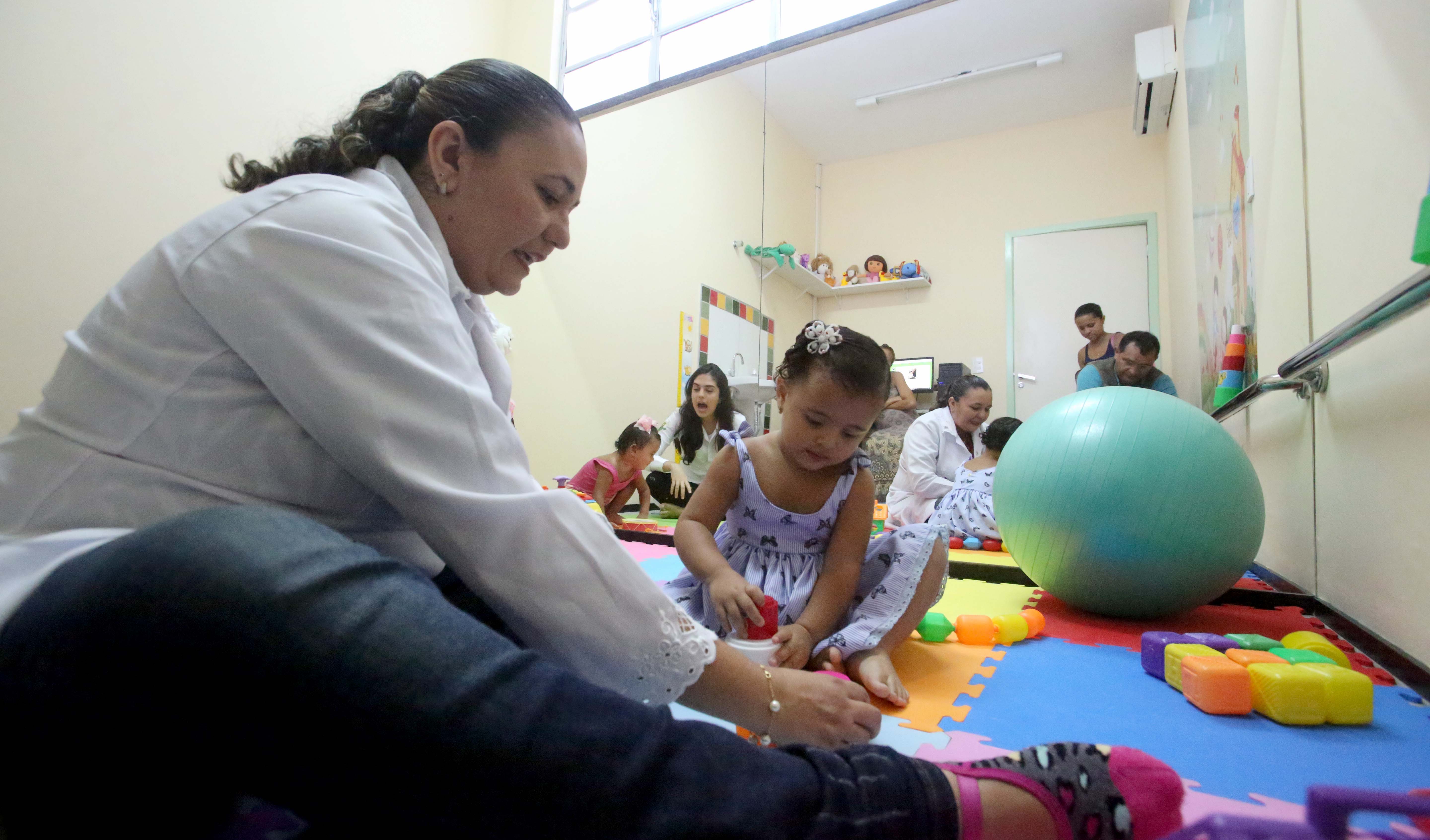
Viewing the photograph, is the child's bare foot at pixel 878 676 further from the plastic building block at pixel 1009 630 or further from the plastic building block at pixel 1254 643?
the plastic building block at pixel 1254 643

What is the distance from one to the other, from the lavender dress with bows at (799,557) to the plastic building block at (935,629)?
0.19 metres

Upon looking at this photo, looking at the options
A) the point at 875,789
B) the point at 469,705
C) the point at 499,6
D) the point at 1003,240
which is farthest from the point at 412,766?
the point at 1003,240

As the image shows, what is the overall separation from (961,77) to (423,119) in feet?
16.9

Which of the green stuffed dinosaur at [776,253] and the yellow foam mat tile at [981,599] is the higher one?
the green stuffed dinosaur at [776,253]

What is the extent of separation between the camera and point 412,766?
1.47 feet

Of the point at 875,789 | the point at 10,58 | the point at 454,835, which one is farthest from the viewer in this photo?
the point at 10,58

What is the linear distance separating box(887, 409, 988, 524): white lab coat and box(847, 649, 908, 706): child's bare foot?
1.97 meters

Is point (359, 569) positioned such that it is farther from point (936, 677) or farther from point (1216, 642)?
point (1216, 642)

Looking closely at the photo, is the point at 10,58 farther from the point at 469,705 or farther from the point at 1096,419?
the point at 1096,419

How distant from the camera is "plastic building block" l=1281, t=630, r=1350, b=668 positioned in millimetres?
1236

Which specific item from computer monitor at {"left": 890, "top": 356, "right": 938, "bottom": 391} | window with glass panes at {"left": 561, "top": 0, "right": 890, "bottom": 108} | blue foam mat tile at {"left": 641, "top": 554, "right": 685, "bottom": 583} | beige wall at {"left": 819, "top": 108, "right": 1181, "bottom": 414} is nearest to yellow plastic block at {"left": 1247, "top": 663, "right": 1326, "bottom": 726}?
blue foam mat tile at {"left": 641, "top": 554, "right": 685, "bottom": 583}

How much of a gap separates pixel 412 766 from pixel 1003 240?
6098mm

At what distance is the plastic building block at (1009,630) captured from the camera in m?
1.49

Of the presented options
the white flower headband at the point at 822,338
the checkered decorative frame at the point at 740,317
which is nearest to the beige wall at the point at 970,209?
the checkered decorative frame at the point at 740,317
